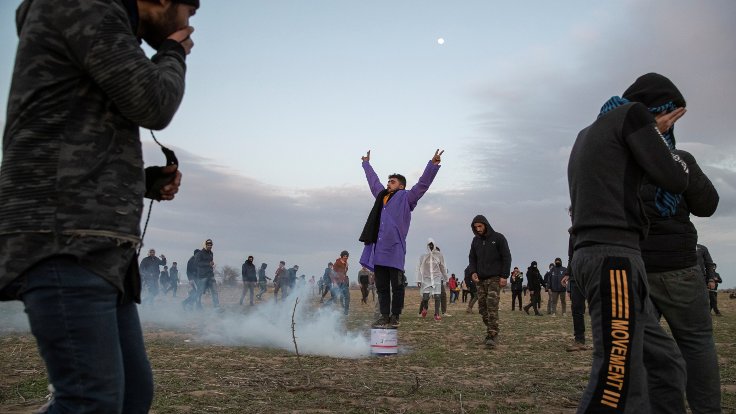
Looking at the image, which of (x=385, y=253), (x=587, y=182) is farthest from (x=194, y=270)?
(x=587, y=182)

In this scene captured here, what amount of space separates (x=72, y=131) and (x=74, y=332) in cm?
58

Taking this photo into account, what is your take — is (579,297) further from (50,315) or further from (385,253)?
(50,315)

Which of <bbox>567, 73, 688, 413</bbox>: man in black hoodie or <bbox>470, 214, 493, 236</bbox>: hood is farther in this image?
<bbox>470, 214, 493, 236</bbox>: hood

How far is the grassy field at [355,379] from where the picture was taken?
14.2 feet

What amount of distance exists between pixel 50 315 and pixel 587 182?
95.3 inches

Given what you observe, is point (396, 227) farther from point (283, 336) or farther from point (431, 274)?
point (431, 274)

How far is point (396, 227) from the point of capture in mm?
7680

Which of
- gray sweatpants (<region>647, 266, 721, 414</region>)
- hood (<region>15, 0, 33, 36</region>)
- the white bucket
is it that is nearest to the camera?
hood (<region>15, 0, 33, 36</region>)

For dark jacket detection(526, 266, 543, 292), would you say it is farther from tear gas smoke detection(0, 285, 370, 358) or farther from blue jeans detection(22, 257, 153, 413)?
blue jeans detection(22, 257, 153, 413)

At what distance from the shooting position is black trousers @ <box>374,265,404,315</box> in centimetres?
762

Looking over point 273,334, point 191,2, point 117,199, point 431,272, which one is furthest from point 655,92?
point 431,272

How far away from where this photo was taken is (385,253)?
7668 millimetres

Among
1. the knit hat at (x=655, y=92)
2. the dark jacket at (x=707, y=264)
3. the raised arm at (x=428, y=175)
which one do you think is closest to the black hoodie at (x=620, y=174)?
the knit hat at (x=655, y=92)

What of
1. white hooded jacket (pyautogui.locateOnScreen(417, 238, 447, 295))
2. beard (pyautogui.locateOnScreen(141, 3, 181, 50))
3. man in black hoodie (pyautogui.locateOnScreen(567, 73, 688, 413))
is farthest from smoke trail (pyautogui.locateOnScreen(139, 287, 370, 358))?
beard (pyautogui.locateOnScreen(141, 3, 181, 50))
